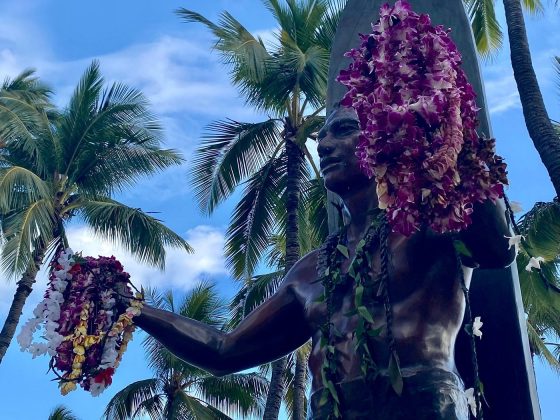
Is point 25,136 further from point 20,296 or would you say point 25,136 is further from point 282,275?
point 282,275

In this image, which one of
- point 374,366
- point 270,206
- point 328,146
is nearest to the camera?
point 374,366

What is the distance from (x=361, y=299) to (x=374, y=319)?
0.37ft

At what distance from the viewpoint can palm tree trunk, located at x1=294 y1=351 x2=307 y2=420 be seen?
790 inches

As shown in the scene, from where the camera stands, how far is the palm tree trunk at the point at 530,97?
11.7 m

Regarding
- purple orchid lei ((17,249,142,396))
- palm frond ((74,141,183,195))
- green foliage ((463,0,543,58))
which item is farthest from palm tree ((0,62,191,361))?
purple orchid lei ((17,249,142,396))

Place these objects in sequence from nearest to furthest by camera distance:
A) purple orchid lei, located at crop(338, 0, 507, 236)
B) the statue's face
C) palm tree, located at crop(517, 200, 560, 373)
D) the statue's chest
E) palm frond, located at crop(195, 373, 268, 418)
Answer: purple orchid lei, located at crop(338, 0, 507, 236) → the statue's chest → the statue's face → palm tree, located at crop(517, 200, 560, 373) → palm frond, located at crop(195, 373, 268, 418)

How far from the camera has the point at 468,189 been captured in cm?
332

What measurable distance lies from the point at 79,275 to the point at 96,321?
0.23 m

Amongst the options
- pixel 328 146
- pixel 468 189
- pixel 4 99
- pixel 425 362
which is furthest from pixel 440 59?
pixel 4 99

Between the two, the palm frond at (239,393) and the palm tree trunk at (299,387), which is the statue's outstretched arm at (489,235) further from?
the palm frond at (239,393)

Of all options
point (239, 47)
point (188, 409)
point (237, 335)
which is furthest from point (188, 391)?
point (237, 335)

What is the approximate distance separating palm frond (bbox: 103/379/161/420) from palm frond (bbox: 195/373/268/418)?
54.8 inches

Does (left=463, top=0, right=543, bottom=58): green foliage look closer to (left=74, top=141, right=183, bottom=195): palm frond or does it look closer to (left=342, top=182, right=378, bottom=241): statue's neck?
(left=74, top=141, right=183, bottom=195): palm frond

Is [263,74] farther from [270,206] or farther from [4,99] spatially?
[4,99]
